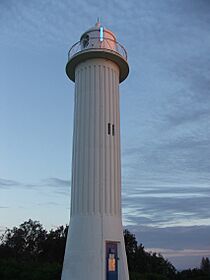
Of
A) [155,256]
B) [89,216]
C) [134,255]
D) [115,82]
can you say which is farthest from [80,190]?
[155,256]

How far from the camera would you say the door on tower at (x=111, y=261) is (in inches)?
552

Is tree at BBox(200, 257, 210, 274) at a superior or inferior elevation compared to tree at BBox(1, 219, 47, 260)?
inferior

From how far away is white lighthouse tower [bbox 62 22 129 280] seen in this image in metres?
14.0

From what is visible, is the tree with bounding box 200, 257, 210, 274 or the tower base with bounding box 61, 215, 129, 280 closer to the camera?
the tower base with bounding box 61, 215, 129, 280

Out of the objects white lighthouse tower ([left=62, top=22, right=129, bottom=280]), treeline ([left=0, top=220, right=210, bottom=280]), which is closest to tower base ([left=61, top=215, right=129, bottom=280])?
white lighthouse tower ([left=62, top=22, right=129, bottom=280])

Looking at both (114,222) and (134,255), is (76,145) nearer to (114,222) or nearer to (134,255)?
(114,222)

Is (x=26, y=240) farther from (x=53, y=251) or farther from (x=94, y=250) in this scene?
(x=94, y=250)

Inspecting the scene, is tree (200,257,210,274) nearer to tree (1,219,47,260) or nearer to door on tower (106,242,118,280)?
tree (1,219,47,260)

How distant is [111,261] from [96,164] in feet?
14.2

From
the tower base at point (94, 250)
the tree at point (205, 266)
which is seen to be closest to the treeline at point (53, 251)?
the tree at point (205, 266)

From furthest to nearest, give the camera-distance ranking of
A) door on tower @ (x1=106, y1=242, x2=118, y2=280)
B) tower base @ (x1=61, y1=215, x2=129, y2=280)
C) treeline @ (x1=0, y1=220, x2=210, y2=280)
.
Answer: treeline @ (x1=0, y1=220, x2=210, y2=280), door on tower @ (x1=106, y1=242, x2=118, y2=280), tower base @ (x1=61, y1=215, x2=129, y2=280)

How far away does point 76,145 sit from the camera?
16.0m

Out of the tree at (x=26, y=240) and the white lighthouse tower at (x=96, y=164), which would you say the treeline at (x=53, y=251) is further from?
the white lighthouse tower at (x=96, y=164)

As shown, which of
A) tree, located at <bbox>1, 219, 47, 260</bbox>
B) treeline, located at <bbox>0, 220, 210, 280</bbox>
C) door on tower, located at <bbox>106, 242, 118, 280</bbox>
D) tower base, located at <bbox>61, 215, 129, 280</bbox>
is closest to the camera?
tower base, located at <bbox>61, 215, 129, 280</bbox>
